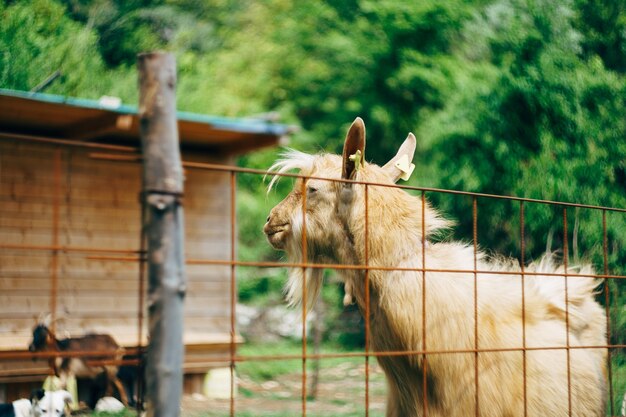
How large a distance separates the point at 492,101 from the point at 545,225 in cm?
289

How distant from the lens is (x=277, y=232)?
3.96 meters

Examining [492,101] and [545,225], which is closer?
[545,225]

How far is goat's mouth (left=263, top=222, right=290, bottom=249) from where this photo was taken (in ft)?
13.0

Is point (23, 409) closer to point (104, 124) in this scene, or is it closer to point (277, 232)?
point (104, 124)

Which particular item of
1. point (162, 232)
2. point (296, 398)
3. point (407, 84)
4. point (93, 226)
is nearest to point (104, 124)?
point (93, 226)

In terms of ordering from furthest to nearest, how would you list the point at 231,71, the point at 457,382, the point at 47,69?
1. the point at 231,71
2. the point at 47,69
3. the point at 457,382

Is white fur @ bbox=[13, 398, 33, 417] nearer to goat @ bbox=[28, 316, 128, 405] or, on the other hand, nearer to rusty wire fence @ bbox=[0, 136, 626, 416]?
goat @ bbox=[28, 316, 128, 405]

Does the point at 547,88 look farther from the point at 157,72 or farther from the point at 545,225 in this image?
the point at 157,72

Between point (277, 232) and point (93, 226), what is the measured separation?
778 cm

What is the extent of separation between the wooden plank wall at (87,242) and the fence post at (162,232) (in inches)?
308

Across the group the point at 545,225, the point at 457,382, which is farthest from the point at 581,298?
the point at 545,225

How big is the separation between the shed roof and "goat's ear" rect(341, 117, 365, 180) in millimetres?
5398

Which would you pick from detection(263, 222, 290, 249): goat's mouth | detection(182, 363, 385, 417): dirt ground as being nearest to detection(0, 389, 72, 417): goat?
detection(182, 363, 385, 417): dirt ground

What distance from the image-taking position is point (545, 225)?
36.1 feet
